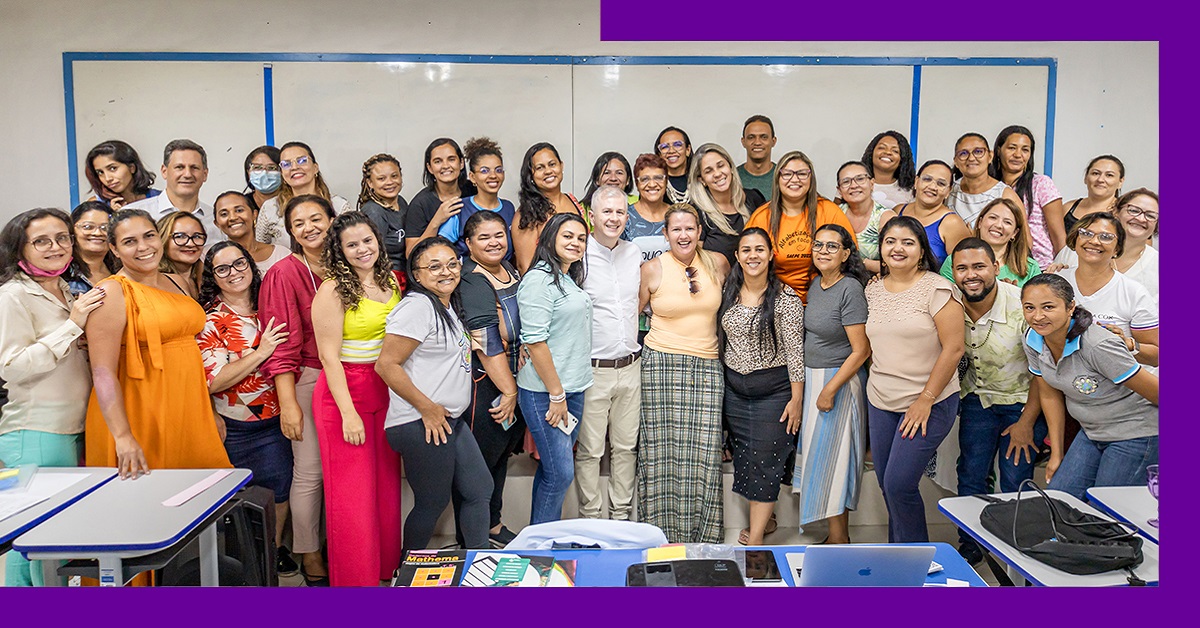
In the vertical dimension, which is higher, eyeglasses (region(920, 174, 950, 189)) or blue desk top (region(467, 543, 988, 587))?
eyeglasses (region(920, 174, 950, 189))

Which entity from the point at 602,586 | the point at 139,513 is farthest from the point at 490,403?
the point at 139,513

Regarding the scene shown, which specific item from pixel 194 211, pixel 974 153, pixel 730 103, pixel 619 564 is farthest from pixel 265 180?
pixel 974 153

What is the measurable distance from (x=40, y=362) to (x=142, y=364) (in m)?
0.29

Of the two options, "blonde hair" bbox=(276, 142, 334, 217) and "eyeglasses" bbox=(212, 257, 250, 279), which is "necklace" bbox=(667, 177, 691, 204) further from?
"eyeglasses" bbox=(212, 257, 250, 279)

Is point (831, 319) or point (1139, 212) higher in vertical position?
point (1139, 212)

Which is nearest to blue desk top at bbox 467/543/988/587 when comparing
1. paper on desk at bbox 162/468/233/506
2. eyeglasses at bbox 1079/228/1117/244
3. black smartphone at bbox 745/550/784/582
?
black smartphone at bbox 745/550/784/582

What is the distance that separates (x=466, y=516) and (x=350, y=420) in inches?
21.4

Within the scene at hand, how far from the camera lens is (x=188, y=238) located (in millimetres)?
2830

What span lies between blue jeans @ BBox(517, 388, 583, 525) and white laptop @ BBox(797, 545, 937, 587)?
1083mm

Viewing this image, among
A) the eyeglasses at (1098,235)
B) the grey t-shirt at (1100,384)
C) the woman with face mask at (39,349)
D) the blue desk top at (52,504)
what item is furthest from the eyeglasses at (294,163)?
the eyeglasses at (1098,235)

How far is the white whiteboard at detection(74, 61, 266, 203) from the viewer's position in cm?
282

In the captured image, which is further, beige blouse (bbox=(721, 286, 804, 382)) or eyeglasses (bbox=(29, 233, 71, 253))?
beige blouse (bbox=(721, 286, 804, 382))

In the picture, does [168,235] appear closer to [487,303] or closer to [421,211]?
[421,211]

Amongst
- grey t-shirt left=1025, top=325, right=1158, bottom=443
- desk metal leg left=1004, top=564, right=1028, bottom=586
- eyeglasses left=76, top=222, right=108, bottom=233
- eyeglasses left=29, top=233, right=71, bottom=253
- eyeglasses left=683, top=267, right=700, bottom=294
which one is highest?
eyeglasses left=76, top=222, right=108, bottom=233
